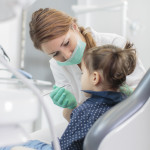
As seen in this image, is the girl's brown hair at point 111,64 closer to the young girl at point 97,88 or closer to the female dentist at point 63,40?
the young girl at point 97,88

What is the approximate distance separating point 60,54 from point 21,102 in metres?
0.94

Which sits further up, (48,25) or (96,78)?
(48,25)

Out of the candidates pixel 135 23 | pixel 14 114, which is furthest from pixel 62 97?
pixel 135 23

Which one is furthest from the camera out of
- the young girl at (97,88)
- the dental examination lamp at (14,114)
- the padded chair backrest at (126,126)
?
the young girl at (97,88)

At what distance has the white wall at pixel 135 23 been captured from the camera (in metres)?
3.10

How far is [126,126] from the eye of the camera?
89 cm

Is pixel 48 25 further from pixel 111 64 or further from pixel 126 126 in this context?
pixel 126 126

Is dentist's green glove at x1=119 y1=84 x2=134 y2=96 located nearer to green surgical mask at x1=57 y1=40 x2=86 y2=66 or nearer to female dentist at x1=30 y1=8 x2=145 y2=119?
female dentist at x1=30 y1=8 x2=145 y2=119

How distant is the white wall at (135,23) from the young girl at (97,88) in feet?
6.26

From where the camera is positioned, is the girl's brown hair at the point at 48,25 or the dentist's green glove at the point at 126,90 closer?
the dentist's green glove at the point at 126,90

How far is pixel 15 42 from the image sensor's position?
2785 mm

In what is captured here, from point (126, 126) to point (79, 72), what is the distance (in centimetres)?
71

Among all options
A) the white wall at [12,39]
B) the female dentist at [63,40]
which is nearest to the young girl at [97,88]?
the female dentist at [63,40]

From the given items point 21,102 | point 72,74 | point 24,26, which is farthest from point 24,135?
point 24,26
